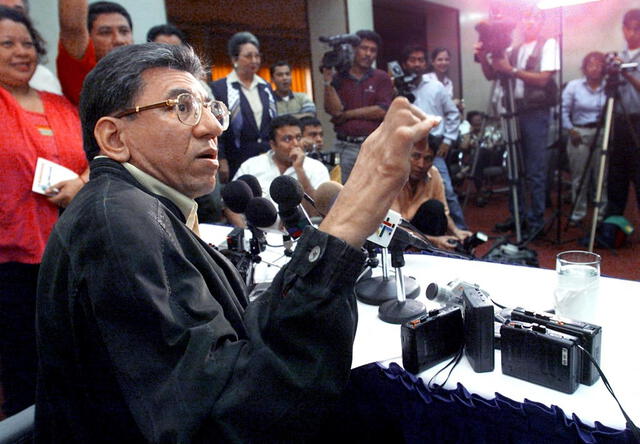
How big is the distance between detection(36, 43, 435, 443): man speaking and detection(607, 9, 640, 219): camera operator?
370 cm

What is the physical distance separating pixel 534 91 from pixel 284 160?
212 cm

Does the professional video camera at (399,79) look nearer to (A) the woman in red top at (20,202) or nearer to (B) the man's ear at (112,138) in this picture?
(A) the woman in red top at (20,202)

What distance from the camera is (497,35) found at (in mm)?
3424

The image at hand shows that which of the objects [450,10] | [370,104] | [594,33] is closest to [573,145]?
[370,104]

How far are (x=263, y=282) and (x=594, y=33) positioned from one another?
320 inches

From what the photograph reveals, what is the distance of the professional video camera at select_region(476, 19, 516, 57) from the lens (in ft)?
11.1

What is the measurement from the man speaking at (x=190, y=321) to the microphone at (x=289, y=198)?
439 mm

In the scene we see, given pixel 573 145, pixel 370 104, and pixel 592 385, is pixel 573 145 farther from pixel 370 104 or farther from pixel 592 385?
pixel 592 385

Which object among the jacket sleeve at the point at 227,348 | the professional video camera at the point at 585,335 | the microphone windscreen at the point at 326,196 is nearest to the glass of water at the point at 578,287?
the professional video camera at the point at 585,335

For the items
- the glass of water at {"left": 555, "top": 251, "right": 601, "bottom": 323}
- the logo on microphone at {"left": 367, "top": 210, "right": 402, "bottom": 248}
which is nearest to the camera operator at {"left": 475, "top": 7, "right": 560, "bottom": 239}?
the glass of water at {"left": 555, "top": 251, "right": 601, "bottom": 323}

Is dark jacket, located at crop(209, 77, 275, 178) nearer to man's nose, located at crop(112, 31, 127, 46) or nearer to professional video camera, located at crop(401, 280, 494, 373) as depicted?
man's nose, located at crop(112, 31, 127, 46)

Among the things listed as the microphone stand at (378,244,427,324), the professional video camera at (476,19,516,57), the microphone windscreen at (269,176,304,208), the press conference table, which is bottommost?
the press conference table

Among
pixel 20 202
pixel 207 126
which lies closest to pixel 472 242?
pixel 207 126

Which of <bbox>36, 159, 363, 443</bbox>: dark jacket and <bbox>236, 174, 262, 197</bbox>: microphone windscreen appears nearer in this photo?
<bbox>36, 159, 363, 443</bbox>: dark jacket
